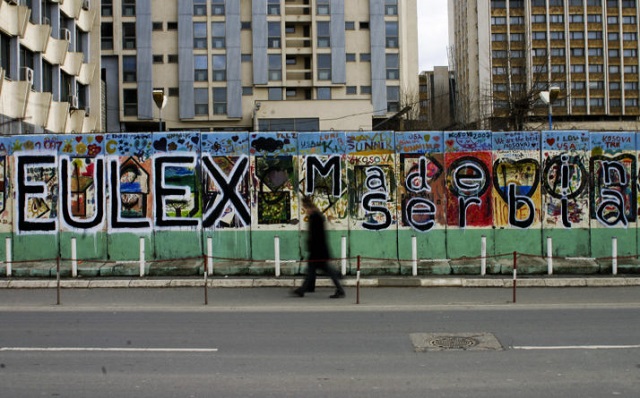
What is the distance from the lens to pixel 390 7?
216 ft

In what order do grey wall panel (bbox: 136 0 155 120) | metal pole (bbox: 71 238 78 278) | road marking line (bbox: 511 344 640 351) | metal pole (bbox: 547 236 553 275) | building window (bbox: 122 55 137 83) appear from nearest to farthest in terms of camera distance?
1. road marking line (bbox: 511 344 640 351)
2. metal pole (bbox: 547 236 553 275)
3. metal pole (bbox: 71 238 78 278)
4. grey wall panel (bbox: 136 0 155 120)
5. building window (bbox: 122 55 137 83)

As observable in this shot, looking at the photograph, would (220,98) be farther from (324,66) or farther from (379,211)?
(379,211)

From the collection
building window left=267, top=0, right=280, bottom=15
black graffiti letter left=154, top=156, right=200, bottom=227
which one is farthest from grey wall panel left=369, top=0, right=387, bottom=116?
black graffiti letter left=154, top=156, right=200, bottom=227

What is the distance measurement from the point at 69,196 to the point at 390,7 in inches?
2106

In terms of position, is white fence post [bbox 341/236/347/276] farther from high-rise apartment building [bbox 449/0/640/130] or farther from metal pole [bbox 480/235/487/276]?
high-rise apartment building [bbox 449/0/640/130]

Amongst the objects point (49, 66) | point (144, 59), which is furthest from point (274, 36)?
point (49, 66)

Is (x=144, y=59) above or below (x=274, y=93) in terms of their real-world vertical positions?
above

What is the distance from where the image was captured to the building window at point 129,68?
63094 mm

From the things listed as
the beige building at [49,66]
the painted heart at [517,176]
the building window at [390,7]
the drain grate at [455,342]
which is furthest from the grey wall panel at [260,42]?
the drain grate at [455,342]

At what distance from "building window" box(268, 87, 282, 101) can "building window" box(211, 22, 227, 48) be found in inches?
220

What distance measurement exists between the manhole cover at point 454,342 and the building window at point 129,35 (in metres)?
58.3

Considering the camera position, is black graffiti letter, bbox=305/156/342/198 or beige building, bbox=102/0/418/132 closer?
black graffiti letter, bbox=305/156/342/198

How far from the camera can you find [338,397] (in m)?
6.72

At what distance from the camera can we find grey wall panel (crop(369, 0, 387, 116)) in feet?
212
